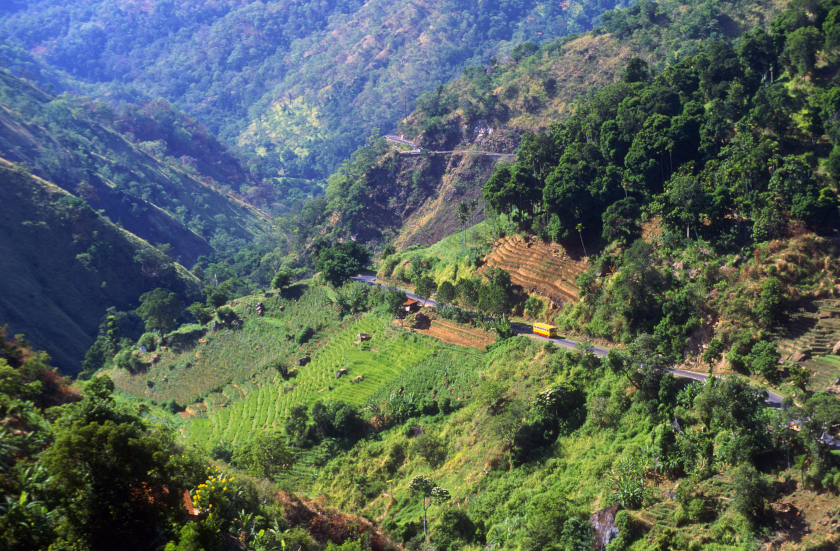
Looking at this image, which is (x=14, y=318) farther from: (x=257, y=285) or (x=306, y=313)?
(x=306, y=313)

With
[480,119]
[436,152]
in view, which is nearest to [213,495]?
[436,152]

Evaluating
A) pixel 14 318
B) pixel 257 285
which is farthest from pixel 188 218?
pixel 14 318

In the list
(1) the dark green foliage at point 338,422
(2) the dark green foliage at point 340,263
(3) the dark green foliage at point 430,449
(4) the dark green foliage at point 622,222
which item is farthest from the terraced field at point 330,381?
(4) the dark green foliage at point 622,222

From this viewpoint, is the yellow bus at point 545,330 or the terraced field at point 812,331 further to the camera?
the yellow bus at point 545,330

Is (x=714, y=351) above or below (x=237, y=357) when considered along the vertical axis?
above

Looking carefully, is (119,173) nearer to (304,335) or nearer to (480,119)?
(480,119)

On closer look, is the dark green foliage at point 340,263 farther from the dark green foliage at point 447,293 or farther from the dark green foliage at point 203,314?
the dark green foliage at point 447,293
